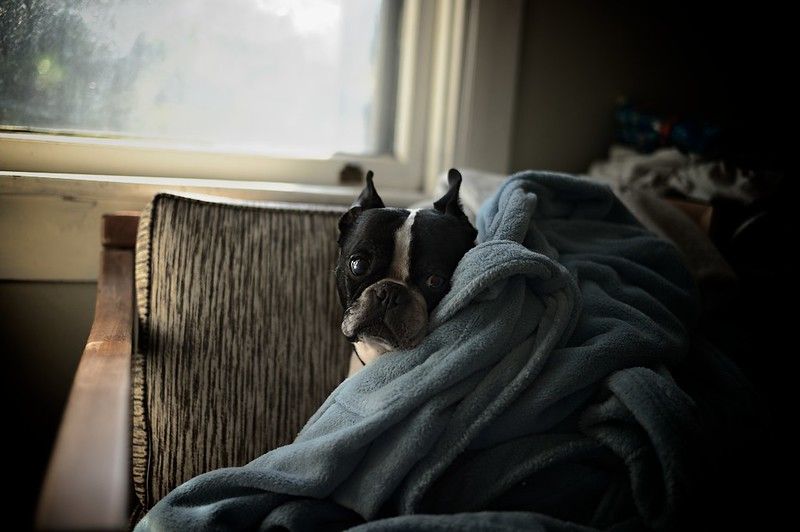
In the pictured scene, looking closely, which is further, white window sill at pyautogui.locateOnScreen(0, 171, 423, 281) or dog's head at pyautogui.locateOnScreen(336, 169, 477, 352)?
white window sill at pyautogui.locateOnScreen(0, 171, 423, 281)

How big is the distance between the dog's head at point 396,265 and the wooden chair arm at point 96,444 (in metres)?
0.34

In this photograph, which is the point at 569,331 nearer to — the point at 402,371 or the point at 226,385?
the point at 402,371

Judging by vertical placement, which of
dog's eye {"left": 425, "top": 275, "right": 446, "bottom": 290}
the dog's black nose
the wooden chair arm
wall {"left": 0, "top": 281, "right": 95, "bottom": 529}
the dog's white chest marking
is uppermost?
dog's eye {"left": 425, "top": 275, "right": 446, "bottom": 290}

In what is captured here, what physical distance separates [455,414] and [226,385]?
456mm

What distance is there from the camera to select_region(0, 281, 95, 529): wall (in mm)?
1256

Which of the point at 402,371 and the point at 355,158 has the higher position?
the point at 355,158

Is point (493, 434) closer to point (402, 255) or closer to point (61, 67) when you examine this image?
point (402, 255)

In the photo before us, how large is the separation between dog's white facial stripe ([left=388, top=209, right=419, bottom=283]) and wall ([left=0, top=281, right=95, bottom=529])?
27.1 inches

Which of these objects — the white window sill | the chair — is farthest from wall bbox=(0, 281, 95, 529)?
the chair

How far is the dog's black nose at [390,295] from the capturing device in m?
0.91

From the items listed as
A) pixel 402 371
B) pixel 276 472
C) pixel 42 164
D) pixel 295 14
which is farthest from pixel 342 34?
pixel 276 472

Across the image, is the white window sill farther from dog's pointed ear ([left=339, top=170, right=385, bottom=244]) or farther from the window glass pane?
dog's pointed ear ([left=339, top=170, right=385, bottom=244])

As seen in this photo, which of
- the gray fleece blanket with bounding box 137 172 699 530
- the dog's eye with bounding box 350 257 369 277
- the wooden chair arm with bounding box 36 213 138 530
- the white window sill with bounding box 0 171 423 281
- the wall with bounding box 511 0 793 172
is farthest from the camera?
the wall with bounding box 511 0 793 172

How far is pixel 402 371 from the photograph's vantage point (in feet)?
2.85
